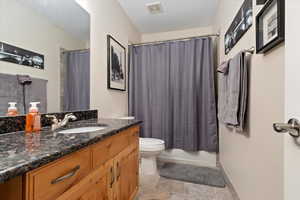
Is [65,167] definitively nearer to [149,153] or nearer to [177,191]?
[149,153]

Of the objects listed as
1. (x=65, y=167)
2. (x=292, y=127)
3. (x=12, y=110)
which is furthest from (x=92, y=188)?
(x=292, y=127)

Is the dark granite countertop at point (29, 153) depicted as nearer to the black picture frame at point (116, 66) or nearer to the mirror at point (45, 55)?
the mirror at point (45, 55)

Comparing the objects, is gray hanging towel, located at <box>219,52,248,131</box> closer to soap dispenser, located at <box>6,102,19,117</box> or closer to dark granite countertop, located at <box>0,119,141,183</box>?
dark granite countertop, located at <box>0,119,141,183</box>

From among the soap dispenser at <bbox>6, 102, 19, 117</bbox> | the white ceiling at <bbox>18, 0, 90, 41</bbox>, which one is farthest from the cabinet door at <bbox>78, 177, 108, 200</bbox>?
the white ceiling at <bbox>18, 0, 90, 41</bbox>

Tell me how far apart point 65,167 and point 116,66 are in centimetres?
162

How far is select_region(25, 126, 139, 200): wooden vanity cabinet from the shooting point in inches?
21.0

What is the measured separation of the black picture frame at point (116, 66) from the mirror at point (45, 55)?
12.1 inches

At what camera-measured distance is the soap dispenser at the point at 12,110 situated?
3.06 ft

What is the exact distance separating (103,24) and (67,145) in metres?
1.60

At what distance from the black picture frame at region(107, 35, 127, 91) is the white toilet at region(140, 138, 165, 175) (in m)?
0.85

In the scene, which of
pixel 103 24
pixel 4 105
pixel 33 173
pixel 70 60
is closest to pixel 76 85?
pixel 70 60

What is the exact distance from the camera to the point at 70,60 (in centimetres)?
140

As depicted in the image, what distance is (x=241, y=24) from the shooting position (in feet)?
4.24

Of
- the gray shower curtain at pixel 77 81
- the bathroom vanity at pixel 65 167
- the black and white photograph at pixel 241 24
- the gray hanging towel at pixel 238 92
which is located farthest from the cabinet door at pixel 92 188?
the black and white photograph at pixel 241 24
